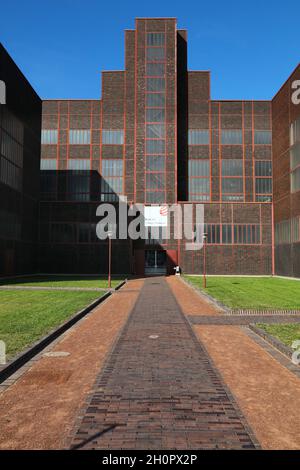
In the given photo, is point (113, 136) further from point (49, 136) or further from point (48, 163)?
point (48, 163)

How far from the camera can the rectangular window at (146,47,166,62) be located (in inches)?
2105

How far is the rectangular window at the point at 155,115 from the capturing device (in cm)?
5275

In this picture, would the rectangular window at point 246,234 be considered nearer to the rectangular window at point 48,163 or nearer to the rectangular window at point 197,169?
the rectangular window at point 197,169

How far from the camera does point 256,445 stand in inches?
191

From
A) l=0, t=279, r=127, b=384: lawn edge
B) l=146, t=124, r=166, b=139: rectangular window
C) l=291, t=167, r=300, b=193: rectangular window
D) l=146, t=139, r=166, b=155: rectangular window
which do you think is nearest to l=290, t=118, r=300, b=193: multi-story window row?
l=291, t=167, r=300, b=193: rectangular window

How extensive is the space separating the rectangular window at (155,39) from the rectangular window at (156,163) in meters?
15.9

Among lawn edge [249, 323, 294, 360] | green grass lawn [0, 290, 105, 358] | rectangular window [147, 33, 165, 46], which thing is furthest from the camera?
rectangular window [147, 33, 165, 46]

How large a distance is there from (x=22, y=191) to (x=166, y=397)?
38.5m

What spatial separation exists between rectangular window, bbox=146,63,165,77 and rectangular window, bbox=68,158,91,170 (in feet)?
48.8

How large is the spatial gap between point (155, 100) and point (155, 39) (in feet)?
28.5

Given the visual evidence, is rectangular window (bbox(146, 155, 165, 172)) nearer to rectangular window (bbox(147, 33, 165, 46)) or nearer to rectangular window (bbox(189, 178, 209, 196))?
rectangular window (bbox(189, 178, 209, 196))

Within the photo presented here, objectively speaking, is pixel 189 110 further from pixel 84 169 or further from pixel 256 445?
pixel 256 445

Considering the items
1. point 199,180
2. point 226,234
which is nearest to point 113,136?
point 199,180

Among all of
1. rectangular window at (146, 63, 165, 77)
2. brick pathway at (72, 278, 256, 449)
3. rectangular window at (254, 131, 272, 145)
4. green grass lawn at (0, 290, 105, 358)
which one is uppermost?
rectangular window at (146, 63, 165, 77)
